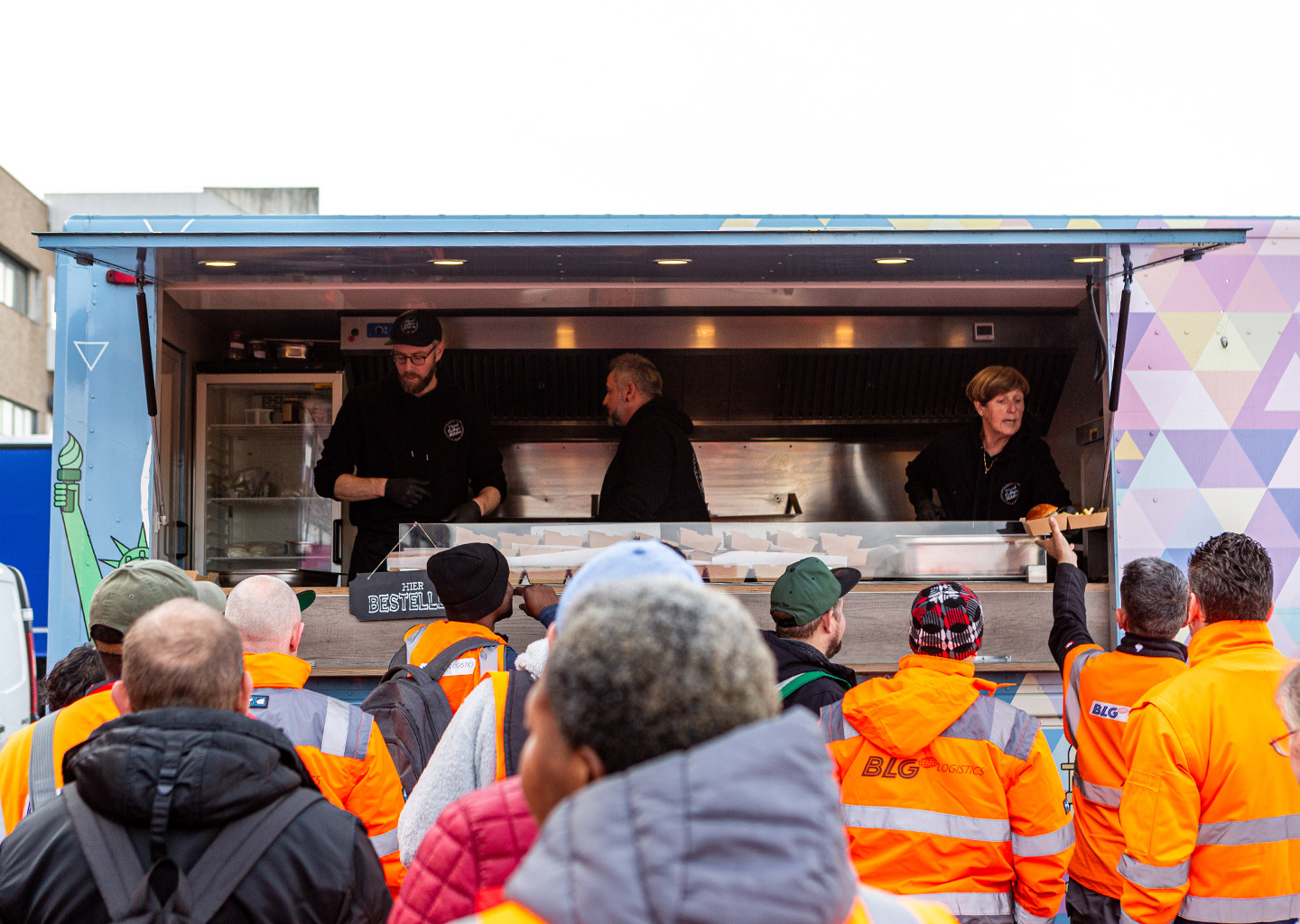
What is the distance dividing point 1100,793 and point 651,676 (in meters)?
2.53

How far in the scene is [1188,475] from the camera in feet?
13.8

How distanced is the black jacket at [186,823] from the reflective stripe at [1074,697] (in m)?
2.21

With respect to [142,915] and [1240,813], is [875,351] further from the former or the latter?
[142,915]

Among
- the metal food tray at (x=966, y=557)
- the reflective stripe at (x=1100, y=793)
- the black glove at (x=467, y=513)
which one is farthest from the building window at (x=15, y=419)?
the reflective stripe at (x=1100, y=793)

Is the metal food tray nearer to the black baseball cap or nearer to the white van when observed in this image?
the black baseball cap

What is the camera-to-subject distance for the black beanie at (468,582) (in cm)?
292

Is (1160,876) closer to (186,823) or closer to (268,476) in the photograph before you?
(186,823)

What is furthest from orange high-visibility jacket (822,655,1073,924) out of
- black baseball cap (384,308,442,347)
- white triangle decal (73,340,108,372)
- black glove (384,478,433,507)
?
black baseball cap (384,308,442,347)

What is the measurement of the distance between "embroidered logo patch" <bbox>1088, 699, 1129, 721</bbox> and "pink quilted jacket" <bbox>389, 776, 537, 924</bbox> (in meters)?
2.14

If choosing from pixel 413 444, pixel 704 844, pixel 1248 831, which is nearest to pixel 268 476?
pixel 413 444

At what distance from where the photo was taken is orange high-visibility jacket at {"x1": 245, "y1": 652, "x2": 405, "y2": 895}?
92.1 inches

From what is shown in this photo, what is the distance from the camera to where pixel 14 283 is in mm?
25312

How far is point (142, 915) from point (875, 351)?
18.8ft

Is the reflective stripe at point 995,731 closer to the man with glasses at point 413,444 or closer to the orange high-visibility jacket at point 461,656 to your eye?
the orange high-visibility jacket at point 461,656
